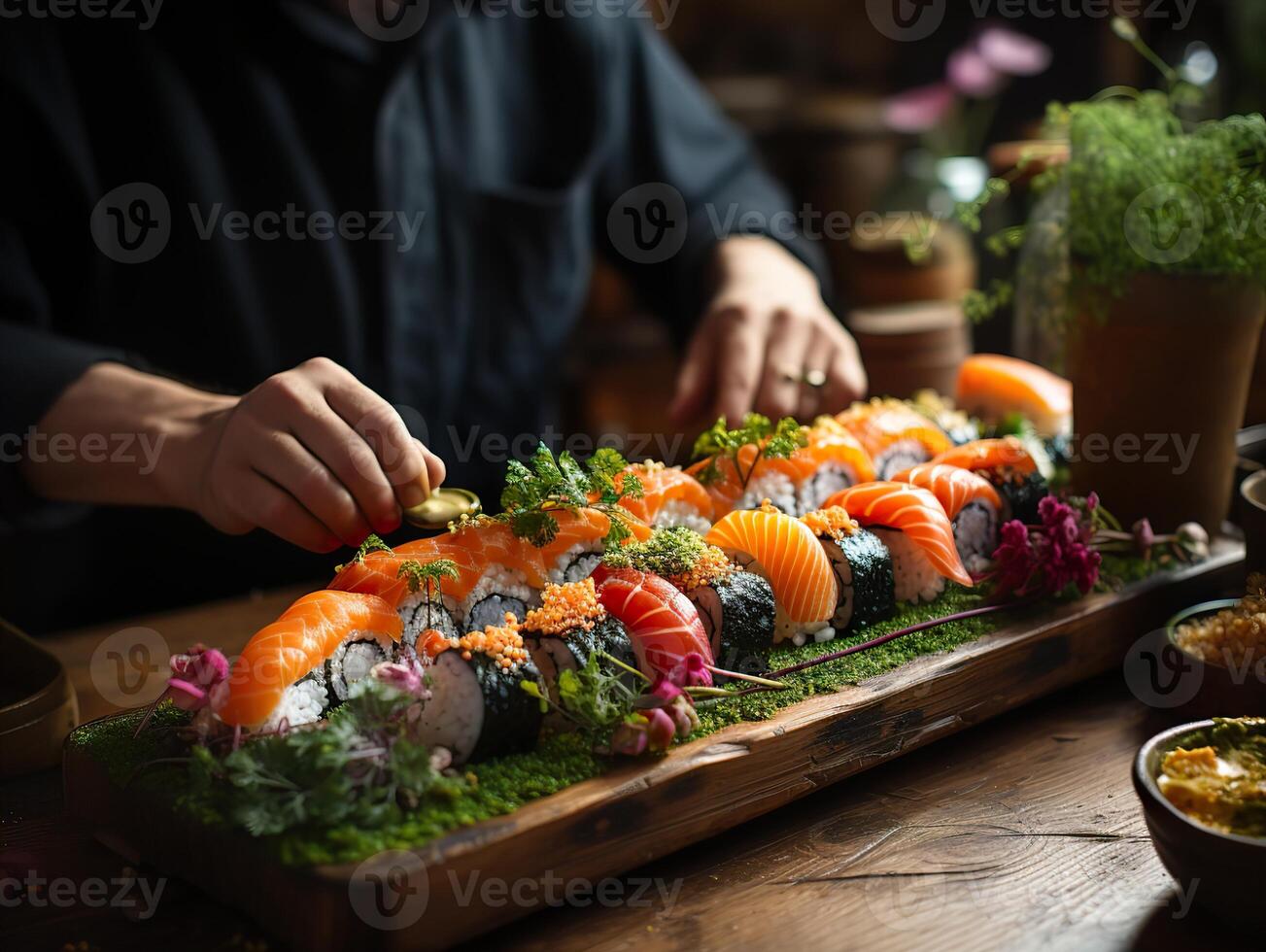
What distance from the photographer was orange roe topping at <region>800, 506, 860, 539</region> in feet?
4.40

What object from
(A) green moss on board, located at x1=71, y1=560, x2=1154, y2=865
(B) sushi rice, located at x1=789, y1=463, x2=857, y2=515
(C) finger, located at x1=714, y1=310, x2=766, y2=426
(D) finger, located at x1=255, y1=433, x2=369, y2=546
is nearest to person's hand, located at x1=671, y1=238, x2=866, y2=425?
Result: (C) finger, located at x1=714, y1=310, x2=766, y2=426

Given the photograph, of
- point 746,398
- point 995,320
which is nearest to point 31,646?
point 746,398

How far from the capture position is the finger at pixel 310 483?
1170 mm

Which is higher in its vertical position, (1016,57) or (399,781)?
(1016,57)

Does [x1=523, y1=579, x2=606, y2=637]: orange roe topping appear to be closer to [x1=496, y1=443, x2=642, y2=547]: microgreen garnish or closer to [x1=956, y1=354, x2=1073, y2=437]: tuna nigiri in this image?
[x1=496, y1=443, x2=642, y2=547]: microgreen garnish

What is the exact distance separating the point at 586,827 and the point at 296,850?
25cm

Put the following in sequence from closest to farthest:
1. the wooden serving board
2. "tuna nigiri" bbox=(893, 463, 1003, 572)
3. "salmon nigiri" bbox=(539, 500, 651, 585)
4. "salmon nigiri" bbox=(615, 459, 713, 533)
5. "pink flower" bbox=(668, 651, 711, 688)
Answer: the wooden serving board → "pink flower" bbox=(668, 651, 711, 688) → "salmon nigiri" bbox=(539, 500, 651, 585) → "salmon nigiri" bbox=(615, 459, 713, 533) → "tuna nigiri" bbox=(893, 463, 1003, 572)

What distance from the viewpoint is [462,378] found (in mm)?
2377

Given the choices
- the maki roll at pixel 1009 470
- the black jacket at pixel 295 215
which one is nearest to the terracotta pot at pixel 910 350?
the black jacket at pixel 295 215

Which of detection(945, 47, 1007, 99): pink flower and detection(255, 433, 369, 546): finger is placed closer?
Answer: detection(255, 433, 369, 546): finger

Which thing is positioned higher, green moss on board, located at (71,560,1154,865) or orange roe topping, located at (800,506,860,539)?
orange roe topping, located at (800,506,860,539)

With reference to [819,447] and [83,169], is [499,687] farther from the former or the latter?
[83,169]

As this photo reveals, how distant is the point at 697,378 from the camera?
200 centimetres

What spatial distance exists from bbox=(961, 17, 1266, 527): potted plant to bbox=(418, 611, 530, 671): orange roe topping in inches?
38.1
